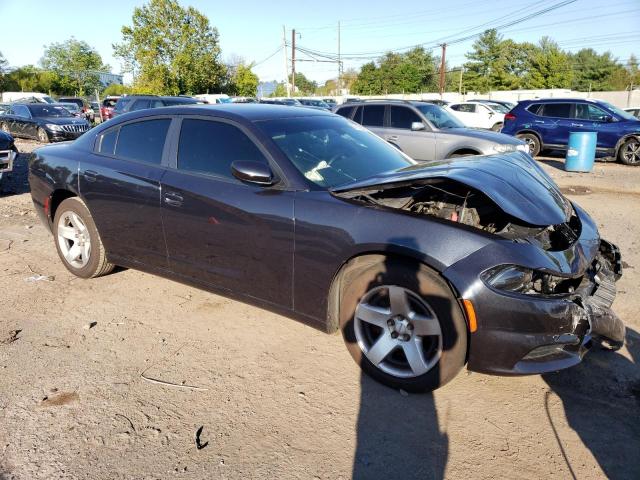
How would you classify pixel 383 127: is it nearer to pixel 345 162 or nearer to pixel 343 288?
pixel 345 162

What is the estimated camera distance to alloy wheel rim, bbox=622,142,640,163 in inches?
522

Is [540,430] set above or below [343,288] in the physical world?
below

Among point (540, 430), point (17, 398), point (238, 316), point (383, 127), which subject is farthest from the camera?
point (383, 127)

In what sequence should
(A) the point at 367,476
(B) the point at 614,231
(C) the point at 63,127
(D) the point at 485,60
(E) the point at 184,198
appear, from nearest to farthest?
(A) the point at 367,476, (E) the point at 184,198, (B) the point at 614,231, (C) the point at 63,127, (D) the point at 485,60

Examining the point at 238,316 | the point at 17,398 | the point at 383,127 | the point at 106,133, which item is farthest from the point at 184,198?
the point at 383,127

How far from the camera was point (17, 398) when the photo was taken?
290cm

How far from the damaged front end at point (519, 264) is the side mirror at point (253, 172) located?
19.5 inches

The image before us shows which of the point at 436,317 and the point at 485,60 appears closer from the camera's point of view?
the point at 436,317

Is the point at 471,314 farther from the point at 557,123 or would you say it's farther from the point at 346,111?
the point at 557,123

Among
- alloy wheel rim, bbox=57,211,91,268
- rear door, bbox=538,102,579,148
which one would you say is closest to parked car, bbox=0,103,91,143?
alloy wheel rim, bbox=57,211,91,268

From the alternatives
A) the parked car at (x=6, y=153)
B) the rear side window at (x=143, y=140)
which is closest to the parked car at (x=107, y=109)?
the parked car at (x=6, y=153)

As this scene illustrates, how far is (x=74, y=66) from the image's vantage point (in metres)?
60.7

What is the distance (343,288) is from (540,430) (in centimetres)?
134

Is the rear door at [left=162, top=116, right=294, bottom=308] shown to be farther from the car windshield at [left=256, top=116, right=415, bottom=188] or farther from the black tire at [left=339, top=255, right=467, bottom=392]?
the black tire at [left=339, top=255, right=467, bottom=392]
